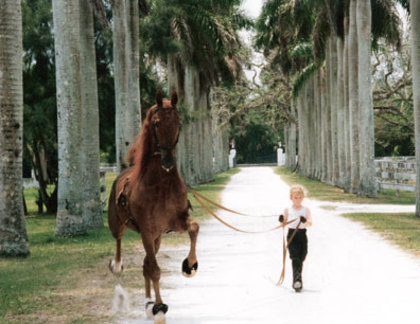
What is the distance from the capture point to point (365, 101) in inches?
921

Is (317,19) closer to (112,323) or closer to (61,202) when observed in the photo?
(61,202)

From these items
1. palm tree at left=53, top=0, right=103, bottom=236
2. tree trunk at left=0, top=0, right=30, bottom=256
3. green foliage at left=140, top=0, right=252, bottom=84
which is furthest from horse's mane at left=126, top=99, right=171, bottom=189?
green foliage at left=140, top=0, right=252, bottom=84

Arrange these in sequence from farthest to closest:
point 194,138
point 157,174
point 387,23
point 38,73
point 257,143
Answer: point 257,143 → point 194,138 → point 387,23 → point 38,73 → point 157,174

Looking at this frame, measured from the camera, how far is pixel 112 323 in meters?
6.25

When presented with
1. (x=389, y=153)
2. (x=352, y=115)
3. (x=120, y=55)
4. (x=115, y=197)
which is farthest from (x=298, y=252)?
(x=389, y=153)

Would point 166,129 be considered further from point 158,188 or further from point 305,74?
point 305,74

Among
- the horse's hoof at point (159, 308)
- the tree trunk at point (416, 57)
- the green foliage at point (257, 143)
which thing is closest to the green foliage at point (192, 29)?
the tree trunk at point (416, 57)

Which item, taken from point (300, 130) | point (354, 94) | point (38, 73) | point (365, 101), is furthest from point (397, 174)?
point (300, 130)

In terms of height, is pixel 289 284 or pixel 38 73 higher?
pixel 38 73

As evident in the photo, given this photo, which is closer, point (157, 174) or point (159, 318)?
point (159, 318)

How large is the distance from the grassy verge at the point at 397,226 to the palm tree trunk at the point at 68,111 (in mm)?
7217

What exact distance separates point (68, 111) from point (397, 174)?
18.1 m

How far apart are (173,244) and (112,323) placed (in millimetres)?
6548

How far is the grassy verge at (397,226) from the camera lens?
11803 millimetres
